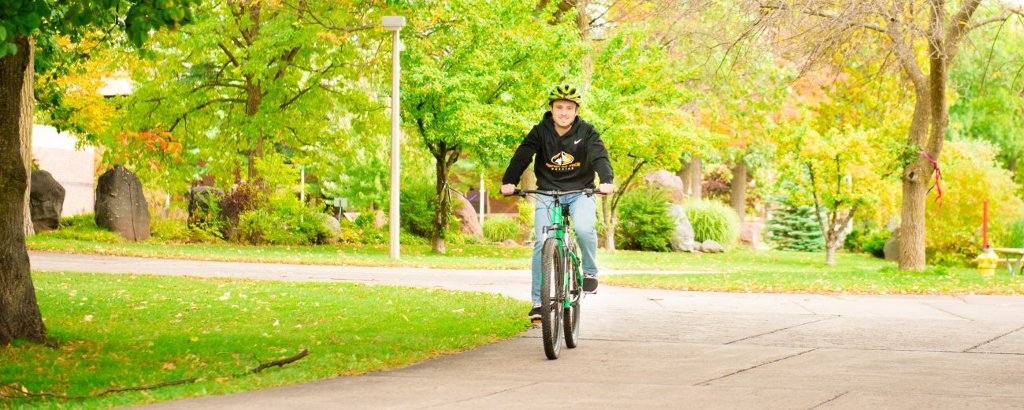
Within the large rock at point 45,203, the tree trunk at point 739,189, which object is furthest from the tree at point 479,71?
the tree trunk at point 739,189

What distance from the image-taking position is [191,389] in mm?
7262

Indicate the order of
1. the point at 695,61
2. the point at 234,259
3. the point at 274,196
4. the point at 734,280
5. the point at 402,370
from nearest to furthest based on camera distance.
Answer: the point at 402,370
the point at 734,280
the point at 234,259
the point at 274,196
the point at 695,61

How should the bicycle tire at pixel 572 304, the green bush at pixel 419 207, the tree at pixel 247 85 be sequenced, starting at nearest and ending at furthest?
the bicycle tire at pixel 572 304, the tree at pixel 247 85, the green bush at pixel 419 207

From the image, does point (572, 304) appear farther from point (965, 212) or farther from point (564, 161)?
point (965, 212)

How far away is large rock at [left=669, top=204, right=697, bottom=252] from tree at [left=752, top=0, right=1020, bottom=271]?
1214cm

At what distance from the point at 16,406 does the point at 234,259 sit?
15716mm

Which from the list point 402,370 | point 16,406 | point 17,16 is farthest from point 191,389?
point 17,16

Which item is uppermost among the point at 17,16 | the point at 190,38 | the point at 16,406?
the point at 190,38

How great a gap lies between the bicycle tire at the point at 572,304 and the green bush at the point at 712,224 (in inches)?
1137

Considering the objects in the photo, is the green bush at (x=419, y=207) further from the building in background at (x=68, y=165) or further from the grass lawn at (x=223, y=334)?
the grass lawn at (x=223, y=334)

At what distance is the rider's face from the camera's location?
30.8ft

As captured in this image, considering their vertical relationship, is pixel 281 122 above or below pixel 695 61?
below

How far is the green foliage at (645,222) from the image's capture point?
117 ft

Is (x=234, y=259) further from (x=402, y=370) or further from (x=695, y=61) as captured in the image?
(x=695, y=61)
